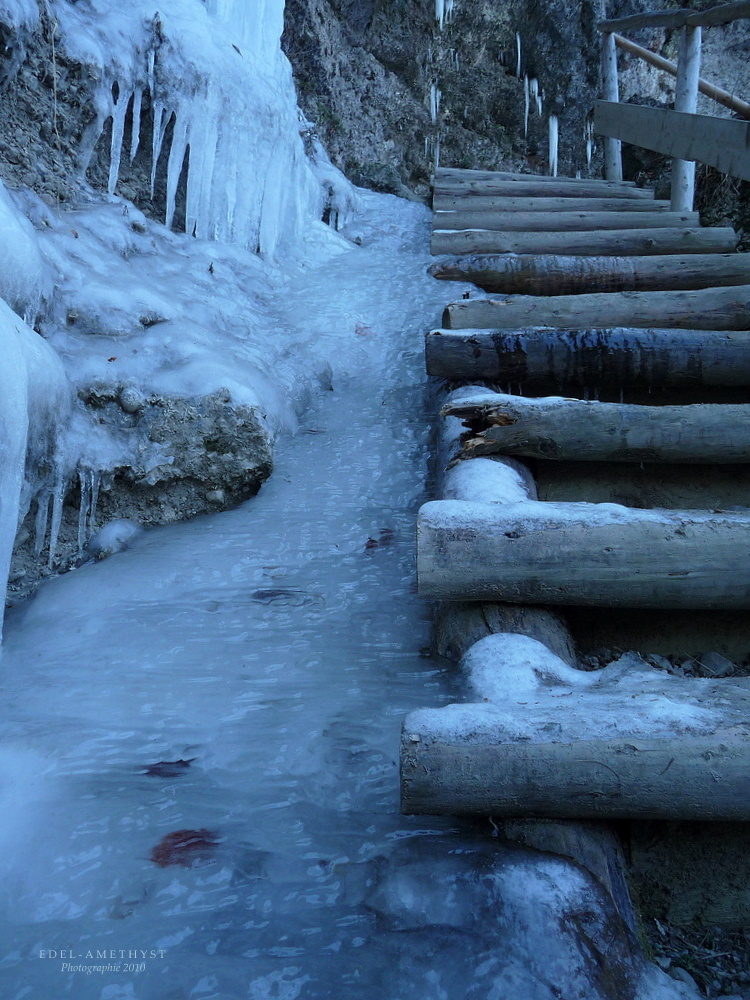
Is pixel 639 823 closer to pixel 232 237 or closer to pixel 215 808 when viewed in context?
pixel 215 808

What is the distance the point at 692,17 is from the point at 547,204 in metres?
1.56

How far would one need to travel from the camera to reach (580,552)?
2.02 metres

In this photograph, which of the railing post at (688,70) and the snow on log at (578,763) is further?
the railing post at (688,70)

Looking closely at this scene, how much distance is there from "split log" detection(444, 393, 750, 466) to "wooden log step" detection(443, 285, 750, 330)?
102cm

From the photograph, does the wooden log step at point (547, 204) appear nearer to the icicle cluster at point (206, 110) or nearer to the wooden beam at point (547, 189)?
the wooden beam at point (547, 189)

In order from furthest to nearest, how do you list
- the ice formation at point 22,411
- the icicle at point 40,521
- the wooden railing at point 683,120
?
1. the wooden railing at point 683,120
2. the icicle at point 40,521
3. the ice formation at point 22,411

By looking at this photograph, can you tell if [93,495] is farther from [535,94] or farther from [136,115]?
[535,94]

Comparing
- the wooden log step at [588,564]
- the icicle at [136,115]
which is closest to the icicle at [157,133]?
the icicle at [136,115]

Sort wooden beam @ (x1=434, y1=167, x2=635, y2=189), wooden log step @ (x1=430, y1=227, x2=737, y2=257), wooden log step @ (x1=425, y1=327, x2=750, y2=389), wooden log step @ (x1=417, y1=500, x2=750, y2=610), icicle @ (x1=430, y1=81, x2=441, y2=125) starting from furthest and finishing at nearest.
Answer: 1. icicle @ (x1=430, y1=81, x2=441, y2=125)
2. wooden beam @ (x1=434, y1=167, x2=635, y2=189)
3. wooden log step @ (x1=430, y1=227, x2=737, y2=257)
4. wooden log step @ (x1=425, y1=327, x2=750, y2=389)
5. wooden log step @ (x1=417, y1=500, x2=750, y2=610)

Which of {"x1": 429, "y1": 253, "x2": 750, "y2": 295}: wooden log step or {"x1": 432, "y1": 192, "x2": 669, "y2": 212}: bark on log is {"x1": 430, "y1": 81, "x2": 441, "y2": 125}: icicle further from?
{"x1": 429, "y1": 253, "x2": 750, "y2": 295}: wooden log step

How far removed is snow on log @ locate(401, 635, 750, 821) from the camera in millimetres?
1402

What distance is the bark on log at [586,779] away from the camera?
140cm

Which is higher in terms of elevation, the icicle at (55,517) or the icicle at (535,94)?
the icicle at (535,94)

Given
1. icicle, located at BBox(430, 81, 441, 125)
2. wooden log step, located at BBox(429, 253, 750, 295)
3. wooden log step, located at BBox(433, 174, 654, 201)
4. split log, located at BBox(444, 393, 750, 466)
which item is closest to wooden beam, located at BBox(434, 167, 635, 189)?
wooden log step, located at BBox(433, 174, 654, 201)
